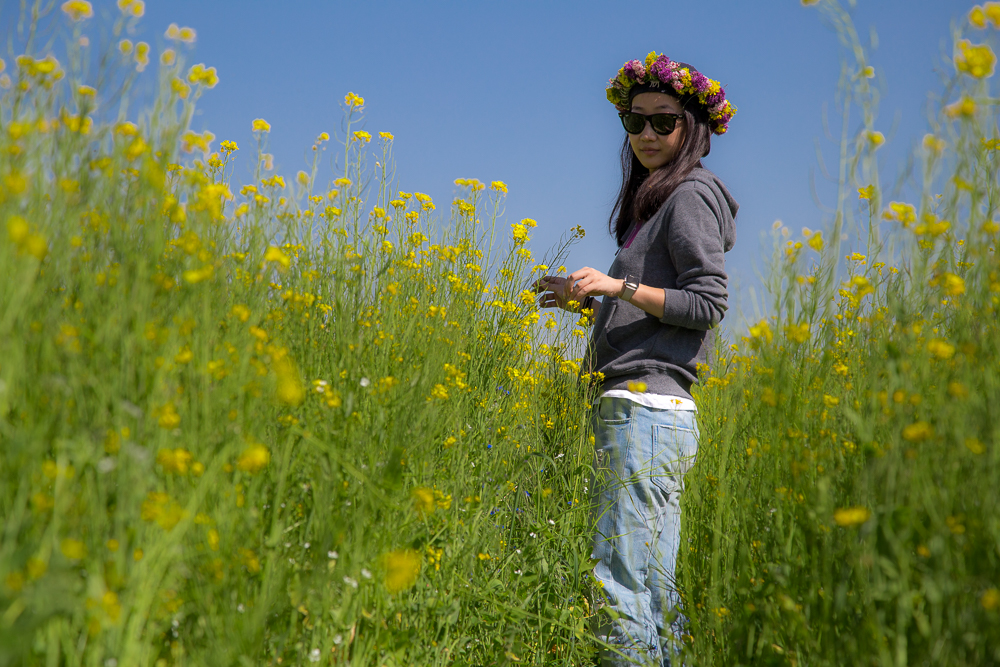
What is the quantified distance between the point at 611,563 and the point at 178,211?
1.74 metres

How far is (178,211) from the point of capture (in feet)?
4.57

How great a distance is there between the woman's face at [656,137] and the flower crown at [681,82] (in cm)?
5

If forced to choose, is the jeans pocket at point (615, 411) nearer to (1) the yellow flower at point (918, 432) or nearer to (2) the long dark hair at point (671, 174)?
(2) the long dark hair at point (671, 174)

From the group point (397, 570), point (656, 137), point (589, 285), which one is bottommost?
point (397, 570)

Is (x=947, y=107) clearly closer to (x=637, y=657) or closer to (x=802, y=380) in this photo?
(x=802, y=380)

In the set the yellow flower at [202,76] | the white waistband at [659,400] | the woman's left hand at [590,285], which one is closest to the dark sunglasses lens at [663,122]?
the woman's left hand at [590,285]

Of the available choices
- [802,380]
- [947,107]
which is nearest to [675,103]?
[947,107]

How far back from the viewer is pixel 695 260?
88.6 inches

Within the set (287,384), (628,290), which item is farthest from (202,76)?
(628,290)

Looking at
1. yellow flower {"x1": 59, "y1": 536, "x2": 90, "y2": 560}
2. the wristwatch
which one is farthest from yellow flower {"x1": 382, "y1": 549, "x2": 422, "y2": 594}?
the wristwatch

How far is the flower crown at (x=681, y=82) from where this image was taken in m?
2.50

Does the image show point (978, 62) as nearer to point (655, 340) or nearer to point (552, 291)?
point (655, 340)

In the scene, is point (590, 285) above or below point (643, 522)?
above

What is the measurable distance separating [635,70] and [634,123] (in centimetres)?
23
